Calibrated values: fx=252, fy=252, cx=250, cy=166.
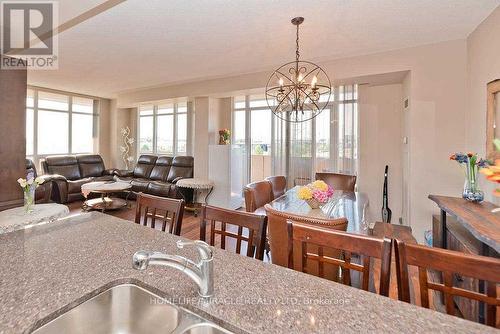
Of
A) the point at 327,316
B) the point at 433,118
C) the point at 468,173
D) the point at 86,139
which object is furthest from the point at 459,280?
the point at 86,139

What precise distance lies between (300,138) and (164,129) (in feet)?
12.9

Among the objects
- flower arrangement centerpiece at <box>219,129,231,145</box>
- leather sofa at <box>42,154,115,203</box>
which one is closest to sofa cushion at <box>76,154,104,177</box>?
leather sofa at <box>42,154,115,203</box>

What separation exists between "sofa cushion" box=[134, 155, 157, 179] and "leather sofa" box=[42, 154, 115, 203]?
60 centimetres

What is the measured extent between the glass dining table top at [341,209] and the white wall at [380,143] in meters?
1.31

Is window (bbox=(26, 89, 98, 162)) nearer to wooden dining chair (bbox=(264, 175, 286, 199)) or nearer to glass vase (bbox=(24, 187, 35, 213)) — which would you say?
glass vase (bbox=(24, 187, 35, 213))

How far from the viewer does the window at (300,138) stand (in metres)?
4.40

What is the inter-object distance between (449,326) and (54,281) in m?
1.27

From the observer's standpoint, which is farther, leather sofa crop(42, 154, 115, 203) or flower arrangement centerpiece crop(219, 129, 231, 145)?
flower arrangement centerpiece crop(219, 129, 231, 145)

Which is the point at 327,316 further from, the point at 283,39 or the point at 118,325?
the point at 283,39

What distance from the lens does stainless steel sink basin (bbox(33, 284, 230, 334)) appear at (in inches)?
32.1

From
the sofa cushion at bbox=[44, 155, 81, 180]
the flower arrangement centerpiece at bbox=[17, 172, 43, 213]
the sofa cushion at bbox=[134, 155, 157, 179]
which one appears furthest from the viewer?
the sofa cushion at bbox=[134, 155, 157, 179]

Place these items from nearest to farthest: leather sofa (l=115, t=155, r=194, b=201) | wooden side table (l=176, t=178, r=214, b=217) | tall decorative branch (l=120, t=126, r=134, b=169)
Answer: wooden side table (l=176, t=178, r=214, b=217)
leather sofa (l=115, t=155, r=194, b=201)
tall decorative branch (l=120, t=126, r=134, b=169)

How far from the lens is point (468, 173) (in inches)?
80.1

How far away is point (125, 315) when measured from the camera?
0.94 meters
